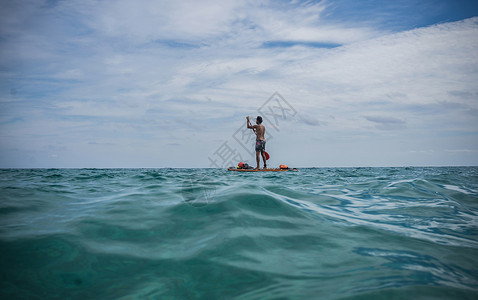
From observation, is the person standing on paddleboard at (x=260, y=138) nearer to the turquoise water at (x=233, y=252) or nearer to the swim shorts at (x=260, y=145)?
the swim shorts at (x=260, y=145)

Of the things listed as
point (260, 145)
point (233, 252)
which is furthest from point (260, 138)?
point (233, 252)

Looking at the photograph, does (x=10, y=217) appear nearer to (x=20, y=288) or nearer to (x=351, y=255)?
(x=20, y=288)

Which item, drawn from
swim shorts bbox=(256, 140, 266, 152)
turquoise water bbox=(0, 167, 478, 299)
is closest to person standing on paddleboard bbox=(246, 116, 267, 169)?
swim shorts bbox=(256, 140, 266, 152)

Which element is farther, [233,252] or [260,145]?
[260,145]

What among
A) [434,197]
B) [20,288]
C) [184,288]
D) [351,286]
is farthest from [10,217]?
[434,197]

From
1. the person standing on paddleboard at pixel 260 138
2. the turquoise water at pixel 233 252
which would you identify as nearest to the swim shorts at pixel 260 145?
the person standing on paddleboard at pixel 260 138

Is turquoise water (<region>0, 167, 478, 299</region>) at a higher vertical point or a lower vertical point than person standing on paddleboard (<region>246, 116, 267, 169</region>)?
lower

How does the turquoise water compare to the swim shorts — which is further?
the swim shorts

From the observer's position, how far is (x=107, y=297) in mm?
1634

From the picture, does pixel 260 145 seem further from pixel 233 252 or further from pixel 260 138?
pixel 233 252

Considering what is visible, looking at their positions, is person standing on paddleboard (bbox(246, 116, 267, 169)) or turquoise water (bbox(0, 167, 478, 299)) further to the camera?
person standing on paddleboard (bbox(246, 116, 267, 169))

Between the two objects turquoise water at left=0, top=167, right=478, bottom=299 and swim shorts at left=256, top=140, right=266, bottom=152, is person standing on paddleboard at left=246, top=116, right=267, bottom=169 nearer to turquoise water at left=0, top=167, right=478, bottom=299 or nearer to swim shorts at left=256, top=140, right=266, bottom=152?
swim shorts at left=256, top=140, right=266, bottom=152

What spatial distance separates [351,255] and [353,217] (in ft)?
4.81

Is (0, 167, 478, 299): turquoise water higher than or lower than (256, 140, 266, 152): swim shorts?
lower
